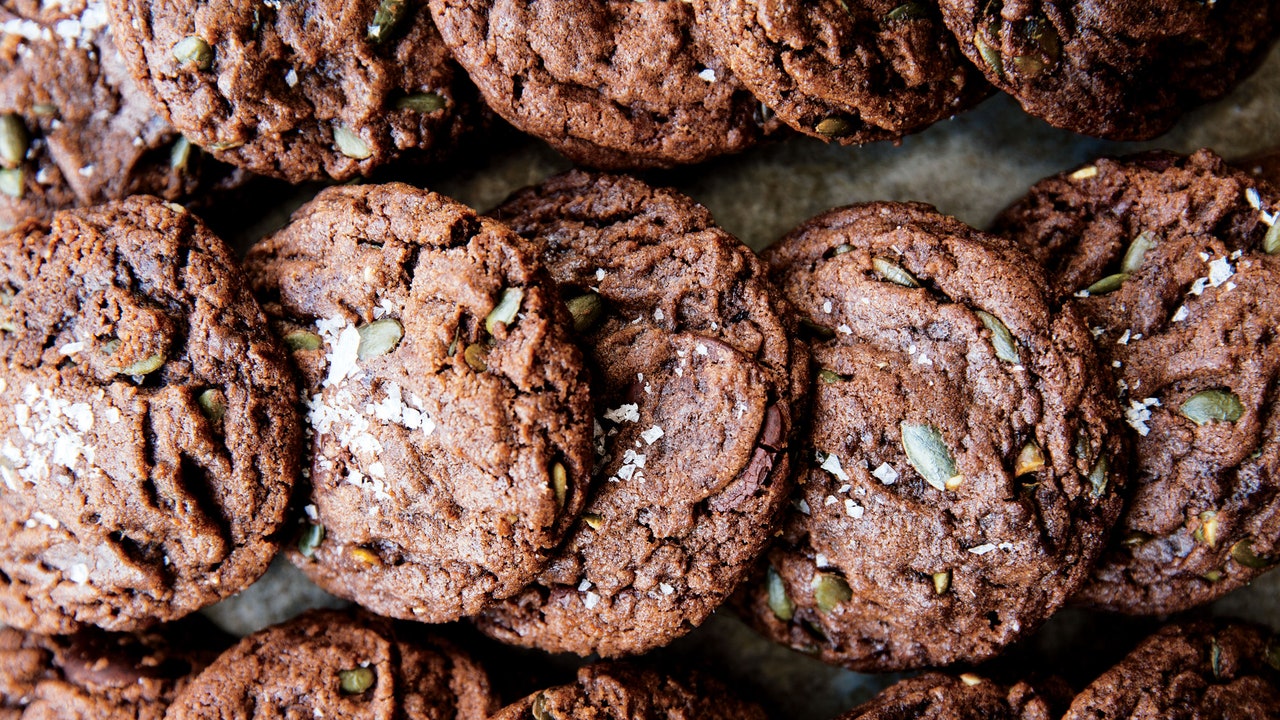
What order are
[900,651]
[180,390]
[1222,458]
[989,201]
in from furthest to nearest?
1. [989,201]
2. [900,651]
3. [1222,458]
4. [180,390]

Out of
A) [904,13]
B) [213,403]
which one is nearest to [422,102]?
[213,403]

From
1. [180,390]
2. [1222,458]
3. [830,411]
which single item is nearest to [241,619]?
[180,390]

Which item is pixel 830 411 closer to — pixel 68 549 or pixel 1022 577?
pixel 1022 577

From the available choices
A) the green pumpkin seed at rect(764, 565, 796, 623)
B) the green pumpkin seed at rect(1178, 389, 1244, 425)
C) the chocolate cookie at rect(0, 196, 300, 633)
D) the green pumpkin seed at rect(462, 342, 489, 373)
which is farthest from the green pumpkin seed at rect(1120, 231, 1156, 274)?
the chocolate cookie at rect(0, 196, 300, 633)

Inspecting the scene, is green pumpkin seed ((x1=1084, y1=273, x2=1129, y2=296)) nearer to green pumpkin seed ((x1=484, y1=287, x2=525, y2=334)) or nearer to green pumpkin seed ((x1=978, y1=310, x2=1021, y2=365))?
green pumpkin seed ((x1=978, y1=310, x2=1021, y2=365))

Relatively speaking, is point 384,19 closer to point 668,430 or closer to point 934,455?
point 668,430

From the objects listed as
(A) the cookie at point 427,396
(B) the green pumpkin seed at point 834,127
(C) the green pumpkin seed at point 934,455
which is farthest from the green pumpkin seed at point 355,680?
(B) the green pumpkin seed at point 834,127

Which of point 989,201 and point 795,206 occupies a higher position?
point 989,201
